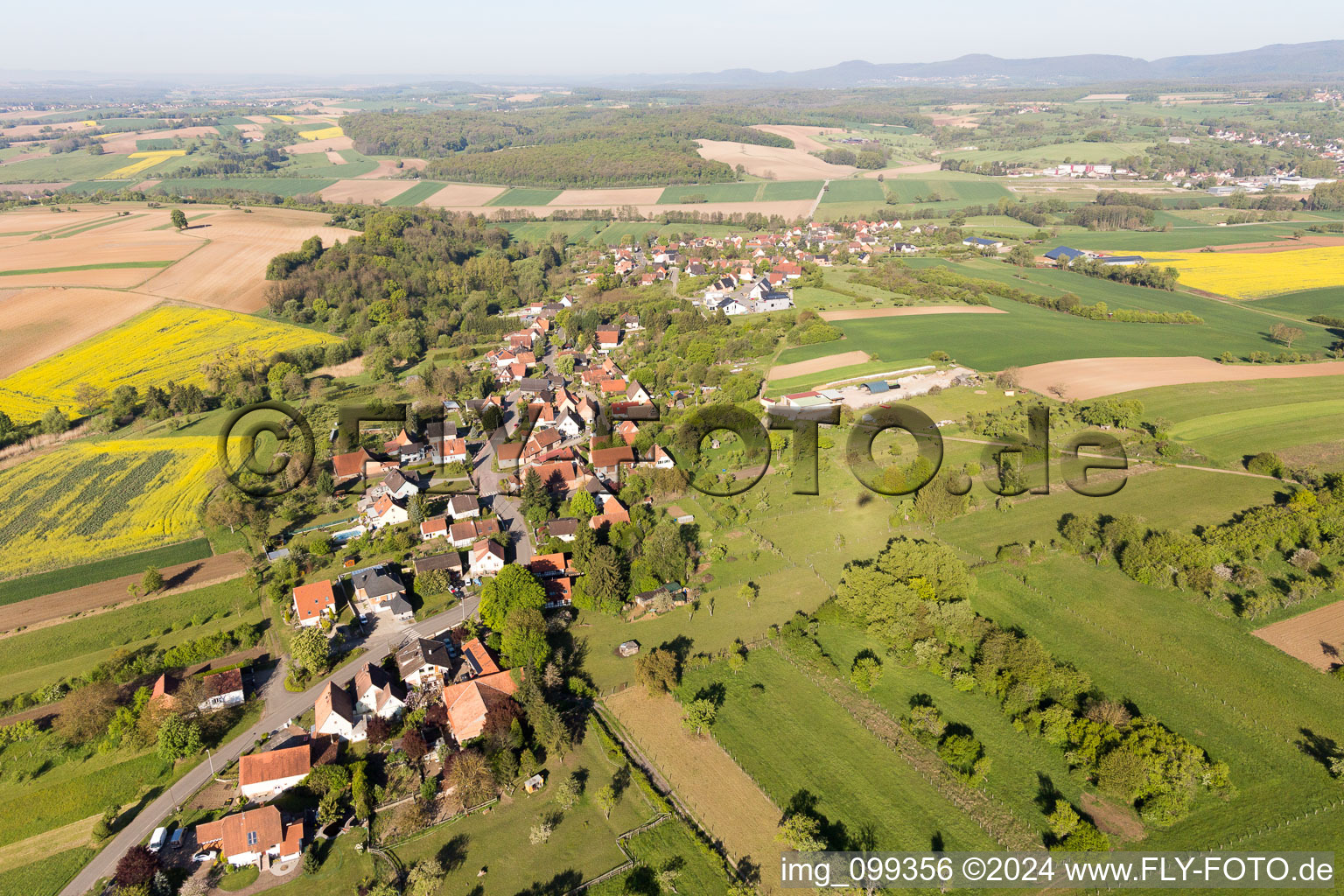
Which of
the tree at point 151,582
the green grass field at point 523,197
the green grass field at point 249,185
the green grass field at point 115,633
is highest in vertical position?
the green grass field at point 249,185

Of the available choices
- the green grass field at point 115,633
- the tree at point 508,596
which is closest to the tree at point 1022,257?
the tree at point 508,596

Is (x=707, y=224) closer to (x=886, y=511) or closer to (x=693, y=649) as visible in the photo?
(x=886, y=511)

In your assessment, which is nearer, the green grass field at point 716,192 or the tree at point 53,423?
the tree at point 53,423

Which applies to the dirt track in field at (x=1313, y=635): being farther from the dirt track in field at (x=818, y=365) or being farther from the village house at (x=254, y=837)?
the village house at (x=254, y=837)

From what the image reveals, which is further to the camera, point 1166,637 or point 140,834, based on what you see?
point 1166,637

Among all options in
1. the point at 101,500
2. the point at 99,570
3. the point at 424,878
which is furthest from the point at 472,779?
the point at 101,500

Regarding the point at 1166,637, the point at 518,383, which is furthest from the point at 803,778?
the point at 518,383
